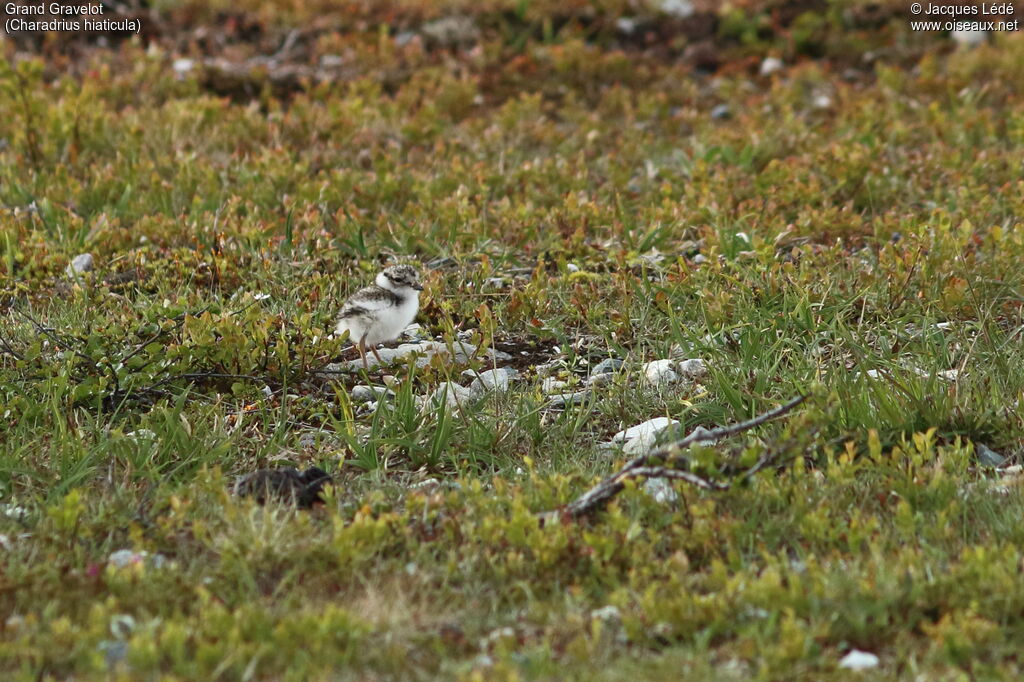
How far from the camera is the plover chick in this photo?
668cm

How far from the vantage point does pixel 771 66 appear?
13.9 meters

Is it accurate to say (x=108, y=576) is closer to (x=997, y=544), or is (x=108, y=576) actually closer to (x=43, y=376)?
(x=43, y=376)

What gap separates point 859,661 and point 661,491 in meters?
1.44

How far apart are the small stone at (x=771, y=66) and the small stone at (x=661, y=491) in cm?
945

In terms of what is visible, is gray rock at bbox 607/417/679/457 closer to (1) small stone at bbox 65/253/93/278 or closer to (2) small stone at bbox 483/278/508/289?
(2) small stone at bbox 483/278/508/289

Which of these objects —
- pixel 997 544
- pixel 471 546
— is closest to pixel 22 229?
pixel 471 546

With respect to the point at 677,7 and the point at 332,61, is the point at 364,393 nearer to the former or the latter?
the point at 332,61

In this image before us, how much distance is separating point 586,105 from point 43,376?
26.3 feet

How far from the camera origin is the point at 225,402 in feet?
20.6

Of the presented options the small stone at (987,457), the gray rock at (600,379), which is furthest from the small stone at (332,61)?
the small stone at (987,457)

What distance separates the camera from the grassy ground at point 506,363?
4188 millimetres

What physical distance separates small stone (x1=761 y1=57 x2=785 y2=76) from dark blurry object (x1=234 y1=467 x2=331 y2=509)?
32.9ft

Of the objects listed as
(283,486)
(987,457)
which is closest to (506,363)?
(283,486)

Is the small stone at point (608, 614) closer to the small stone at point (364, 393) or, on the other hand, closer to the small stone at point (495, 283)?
the small stone at point (364, 393)
